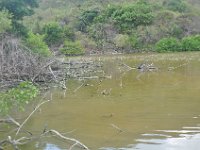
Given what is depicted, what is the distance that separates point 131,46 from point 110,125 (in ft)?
98.7

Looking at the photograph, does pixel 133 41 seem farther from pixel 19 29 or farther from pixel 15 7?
pixel 15 7

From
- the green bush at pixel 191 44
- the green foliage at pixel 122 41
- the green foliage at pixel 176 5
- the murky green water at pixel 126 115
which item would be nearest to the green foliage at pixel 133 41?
the green foliage at pixel 122 41

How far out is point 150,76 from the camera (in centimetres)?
1805

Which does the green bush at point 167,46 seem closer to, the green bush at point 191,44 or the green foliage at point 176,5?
the green bush at point 191,44

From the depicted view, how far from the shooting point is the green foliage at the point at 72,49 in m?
35.4

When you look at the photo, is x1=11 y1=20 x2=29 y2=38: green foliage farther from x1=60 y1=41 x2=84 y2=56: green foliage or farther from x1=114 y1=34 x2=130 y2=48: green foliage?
x1=114 y1=34 x2=130 y2=48: green foliage

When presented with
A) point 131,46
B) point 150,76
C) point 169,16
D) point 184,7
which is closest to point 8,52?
point 150,76

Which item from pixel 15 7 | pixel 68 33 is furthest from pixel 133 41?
pixel 15 7

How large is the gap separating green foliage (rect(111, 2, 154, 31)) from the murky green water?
1041 inches

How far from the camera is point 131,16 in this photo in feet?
140

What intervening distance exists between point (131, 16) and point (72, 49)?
29.4 feet

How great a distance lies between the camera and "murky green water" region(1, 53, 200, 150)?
8.06m

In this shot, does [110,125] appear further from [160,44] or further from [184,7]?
[184,7]

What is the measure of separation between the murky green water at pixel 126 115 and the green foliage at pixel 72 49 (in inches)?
→ 757
